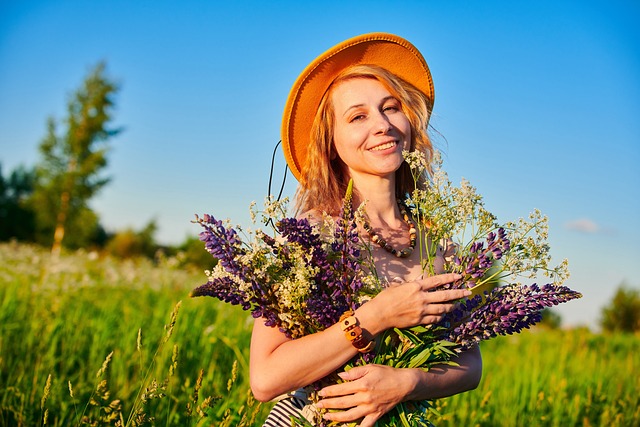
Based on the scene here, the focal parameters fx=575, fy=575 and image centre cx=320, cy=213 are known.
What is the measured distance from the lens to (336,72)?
10.0 ft

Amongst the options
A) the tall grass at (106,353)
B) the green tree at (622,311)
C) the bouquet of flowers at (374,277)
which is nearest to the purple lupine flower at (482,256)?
the bouquet of flowers at (374,277)

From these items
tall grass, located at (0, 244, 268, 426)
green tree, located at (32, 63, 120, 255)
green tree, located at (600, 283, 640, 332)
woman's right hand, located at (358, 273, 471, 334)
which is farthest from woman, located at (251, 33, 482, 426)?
green tree, located at (32, 63, 120, 255)

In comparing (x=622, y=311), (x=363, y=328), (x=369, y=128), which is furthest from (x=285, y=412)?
(x=622, y=311)

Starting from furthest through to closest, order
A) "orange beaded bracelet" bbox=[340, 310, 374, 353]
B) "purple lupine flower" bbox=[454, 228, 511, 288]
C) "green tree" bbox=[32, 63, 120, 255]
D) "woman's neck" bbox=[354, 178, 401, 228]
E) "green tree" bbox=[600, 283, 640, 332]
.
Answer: "green tree" bbox=[32, 63, 120, 255] < "green tree" bbox=[600, 283, 640, 332] < "woman's neck" bbox=[354, 178, 401, 228] < "purple lupine flower" bbox=[454, 228, 511, 288] < "orange beaded bracelet" bbox=[340, 310, 374, 353]

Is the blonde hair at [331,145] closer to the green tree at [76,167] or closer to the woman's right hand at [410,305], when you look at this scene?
the woman's right hand at [410,305]

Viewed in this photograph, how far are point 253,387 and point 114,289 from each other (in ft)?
20.5

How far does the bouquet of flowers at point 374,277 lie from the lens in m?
2.00

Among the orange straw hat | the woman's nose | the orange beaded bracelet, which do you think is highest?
the orange straw hat

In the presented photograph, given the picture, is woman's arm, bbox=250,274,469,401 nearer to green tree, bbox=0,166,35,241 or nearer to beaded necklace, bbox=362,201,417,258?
beaded necklace, bbox=362,201,417,258

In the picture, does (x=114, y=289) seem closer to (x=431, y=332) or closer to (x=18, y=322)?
(x=18, y=322)

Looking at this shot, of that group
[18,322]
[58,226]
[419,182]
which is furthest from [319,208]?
[58,226]

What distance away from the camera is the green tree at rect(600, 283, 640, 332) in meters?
16.0

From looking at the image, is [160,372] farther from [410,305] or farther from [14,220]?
[14,220]

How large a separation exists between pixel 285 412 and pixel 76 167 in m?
29.9
